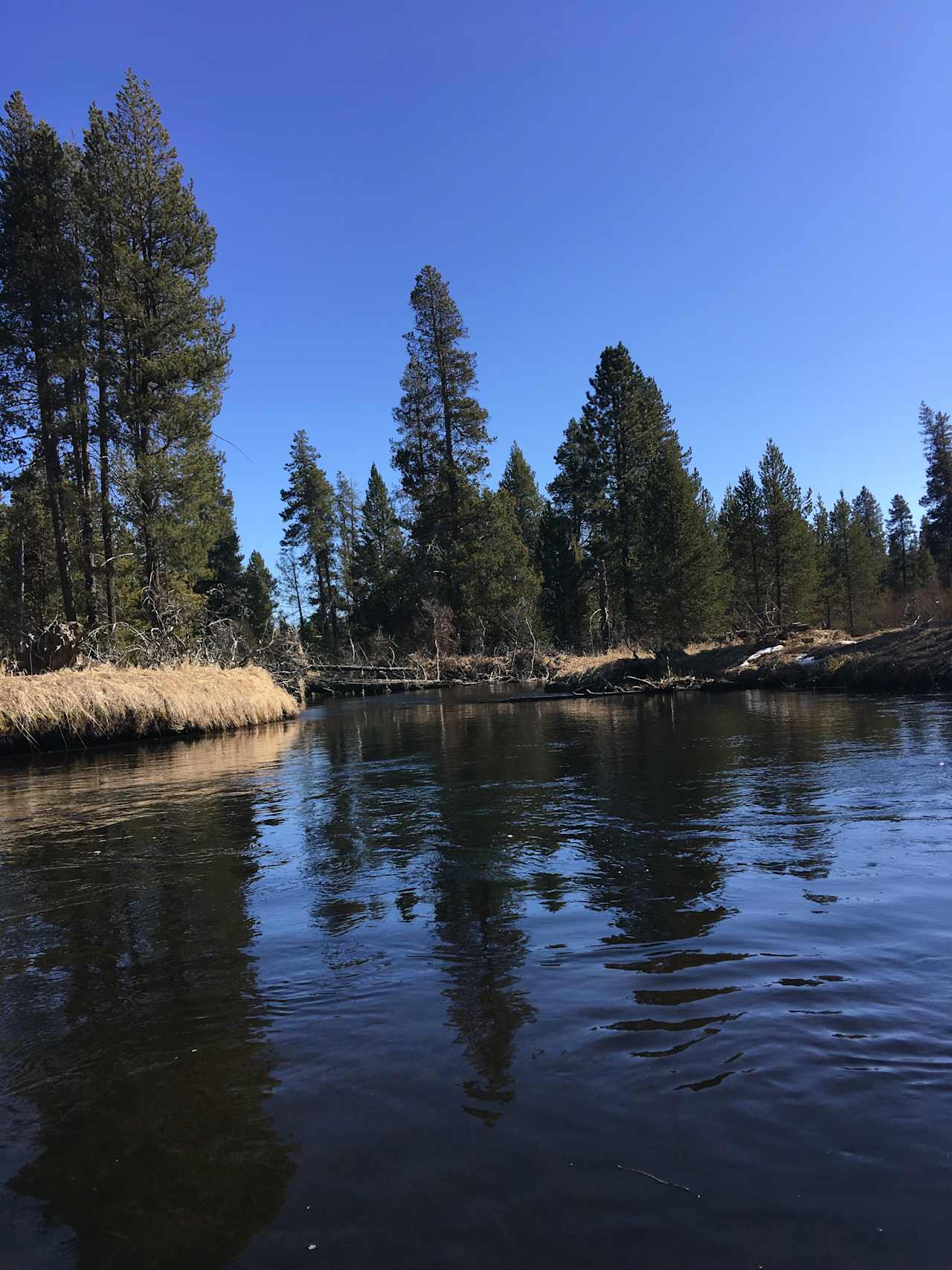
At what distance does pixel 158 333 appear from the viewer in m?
22.9

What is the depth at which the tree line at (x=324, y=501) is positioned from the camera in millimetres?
22188

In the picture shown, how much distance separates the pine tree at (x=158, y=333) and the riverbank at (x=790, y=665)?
15542 millimetres

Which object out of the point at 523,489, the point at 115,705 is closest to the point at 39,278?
the point at 115,705

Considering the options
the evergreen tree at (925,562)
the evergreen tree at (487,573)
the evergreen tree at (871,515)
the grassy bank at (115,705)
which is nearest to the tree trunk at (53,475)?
the grassy bank at (115,705)

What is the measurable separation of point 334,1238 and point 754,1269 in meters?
1.12

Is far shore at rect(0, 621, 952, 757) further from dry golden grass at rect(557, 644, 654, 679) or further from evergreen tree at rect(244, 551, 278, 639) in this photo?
evergreen tree at rect(244, 551, 278, 639)

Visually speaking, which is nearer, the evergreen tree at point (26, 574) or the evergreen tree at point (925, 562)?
the evergreen tree at point (26, 574)

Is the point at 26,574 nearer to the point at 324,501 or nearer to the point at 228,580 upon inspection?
the point at 228,580

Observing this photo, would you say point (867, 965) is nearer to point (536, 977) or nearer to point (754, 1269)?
point (536, 977)

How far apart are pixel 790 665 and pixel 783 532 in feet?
66.4

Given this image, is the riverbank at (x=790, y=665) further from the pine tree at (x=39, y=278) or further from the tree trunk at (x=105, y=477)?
the pine tree at (x=39, y=278)

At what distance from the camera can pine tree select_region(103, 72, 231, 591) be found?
22344mm

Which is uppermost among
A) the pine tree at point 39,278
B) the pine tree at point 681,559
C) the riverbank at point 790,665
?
the pine tree at point 39,278

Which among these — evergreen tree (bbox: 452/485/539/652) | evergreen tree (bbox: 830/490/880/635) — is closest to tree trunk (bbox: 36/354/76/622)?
evergreen tree (bbox: 452/485/539/652)
